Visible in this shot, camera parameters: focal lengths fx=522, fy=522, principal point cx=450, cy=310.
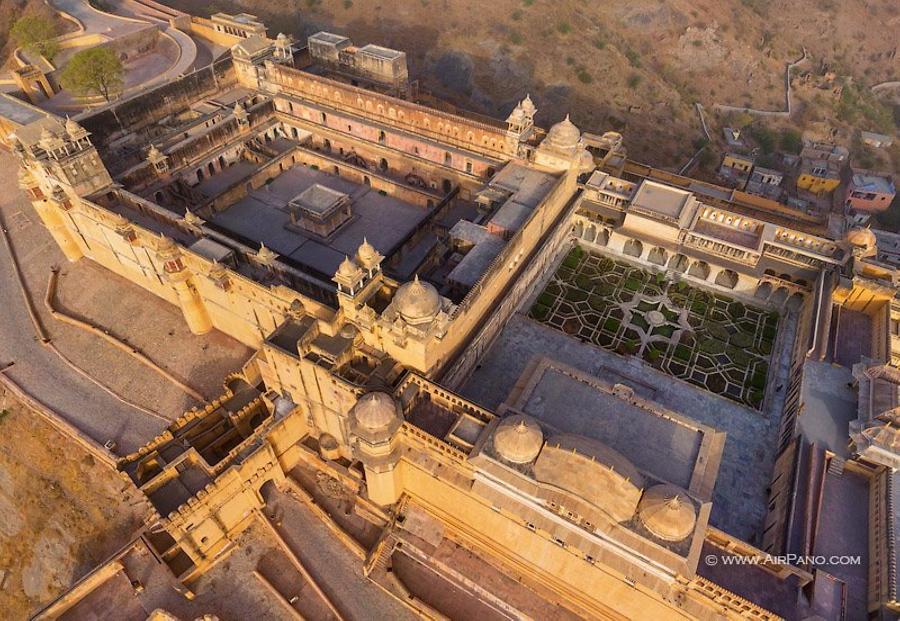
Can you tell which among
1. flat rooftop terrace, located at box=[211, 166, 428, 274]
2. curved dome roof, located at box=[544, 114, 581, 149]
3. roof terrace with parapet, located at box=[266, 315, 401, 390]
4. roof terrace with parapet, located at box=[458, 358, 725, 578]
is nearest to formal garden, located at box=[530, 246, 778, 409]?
curved dome roof, located at box=[544, 114, 581, 149]

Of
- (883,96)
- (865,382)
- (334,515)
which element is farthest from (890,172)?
(334,515)

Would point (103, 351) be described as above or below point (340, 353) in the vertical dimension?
below

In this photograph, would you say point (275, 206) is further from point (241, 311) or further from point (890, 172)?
point (890, 172)

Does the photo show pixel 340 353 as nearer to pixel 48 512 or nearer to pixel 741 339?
pixel 48 512

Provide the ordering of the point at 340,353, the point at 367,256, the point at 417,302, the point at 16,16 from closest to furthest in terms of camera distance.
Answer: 1. the point at 417,302
2. the point at 340,353
3. the point at 367,256
4. the point at 16,16

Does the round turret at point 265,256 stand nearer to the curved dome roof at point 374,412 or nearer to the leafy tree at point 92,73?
the curved dome roof at point 374,412

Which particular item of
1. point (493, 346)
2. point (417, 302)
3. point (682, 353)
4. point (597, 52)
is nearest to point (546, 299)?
point (493, 346)
